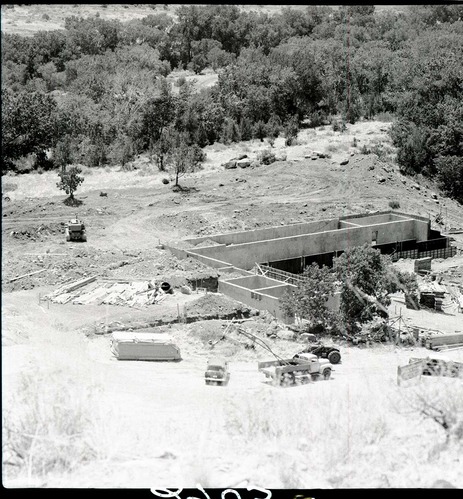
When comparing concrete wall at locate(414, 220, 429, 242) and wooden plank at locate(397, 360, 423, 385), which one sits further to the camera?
concrete wall at locate(414, 220, 429, 242)

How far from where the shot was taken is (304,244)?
2584 centimetres

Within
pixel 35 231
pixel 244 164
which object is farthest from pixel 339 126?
pixel 35 231

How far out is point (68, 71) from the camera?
41906 millimetres

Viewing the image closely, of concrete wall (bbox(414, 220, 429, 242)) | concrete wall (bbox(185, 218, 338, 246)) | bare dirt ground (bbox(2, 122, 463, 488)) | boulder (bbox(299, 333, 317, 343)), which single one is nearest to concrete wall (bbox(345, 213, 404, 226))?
concrete wall (bbox(414, 220, 429, 242))

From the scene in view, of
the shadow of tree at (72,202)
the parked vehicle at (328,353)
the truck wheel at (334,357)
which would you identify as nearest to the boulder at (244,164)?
the shadow of tree at (72,202)

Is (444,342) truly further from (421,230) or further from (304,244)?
(421,230)

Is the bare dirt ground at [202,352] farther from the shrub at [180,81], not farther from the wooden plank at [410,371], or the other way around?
the shrub at [180,81]

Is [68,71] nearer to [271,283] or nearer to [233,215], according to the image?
[233,215]

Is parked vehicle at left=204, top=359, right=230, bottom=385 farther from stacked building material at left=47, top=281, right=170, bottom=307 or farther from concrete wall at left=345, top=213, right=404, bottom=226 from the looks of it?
concrete wall at left=345, top=213, right=404, bottom=226

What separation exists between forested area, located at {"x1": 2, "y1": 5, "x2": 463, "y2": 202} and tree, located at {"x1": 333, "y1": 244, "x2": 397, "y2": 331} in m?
13.1

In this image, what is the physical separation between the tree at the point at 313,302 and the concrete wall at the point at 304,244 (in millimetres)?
5142

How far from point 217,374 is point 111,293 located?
6749 millimetres

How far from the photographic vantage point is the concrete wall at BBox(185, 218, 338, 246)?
84.1 feet

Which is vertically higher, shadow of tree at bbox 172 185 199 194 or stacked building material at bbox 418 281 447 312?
shadow of tree at bbox 172 185 199 194
